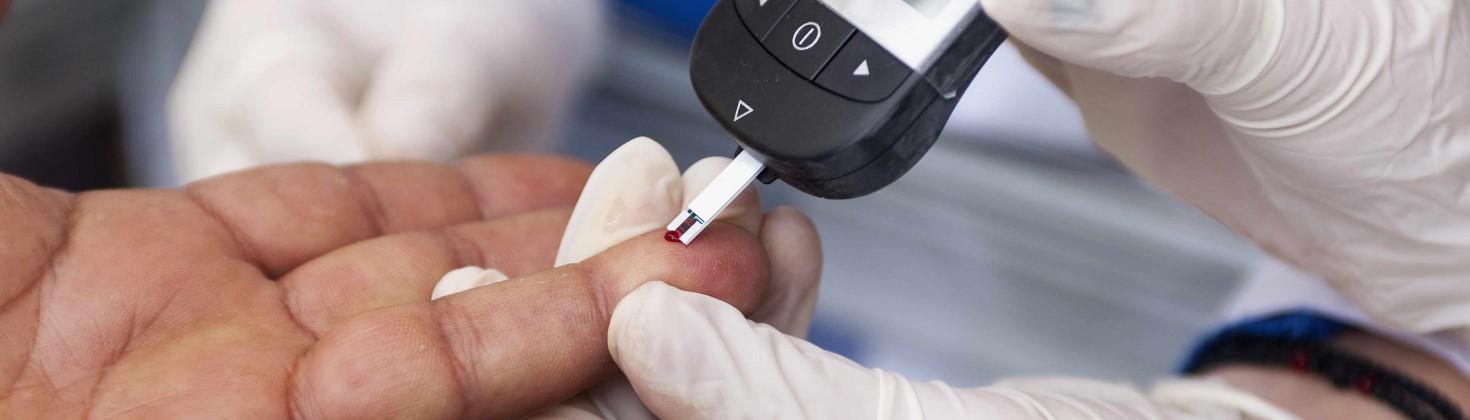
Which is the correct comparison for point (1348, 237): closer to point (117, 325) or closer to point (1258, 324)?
point (1258, 324)

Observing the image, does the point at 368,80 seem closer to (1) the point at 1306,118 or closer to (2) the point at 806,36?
(2) the point at 806,36

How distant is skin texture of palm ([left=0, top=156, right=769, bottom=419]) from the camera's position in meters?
0.55

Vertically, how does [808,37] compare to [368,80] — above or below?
above

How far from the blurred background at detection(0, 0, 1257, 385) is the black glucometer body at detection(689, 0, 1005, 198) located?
0.57 meters

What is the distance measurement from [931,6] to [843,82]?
64 millimetres

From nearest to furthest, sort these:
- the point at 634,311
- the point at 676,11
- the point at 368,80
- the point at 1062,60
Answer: the point at 634,311 < the point at 1062,60 < the point at 368,80 < the point at 676,11

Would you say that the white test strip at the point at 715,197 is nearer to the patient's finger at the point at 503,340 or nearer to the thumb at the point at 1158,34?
the patient's finger at the point at 503,340

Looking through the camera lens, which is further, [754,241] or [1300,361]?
[1300,361]

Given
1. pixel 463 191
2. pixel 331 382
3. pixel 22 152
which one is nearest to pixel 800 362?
pixel 331 382

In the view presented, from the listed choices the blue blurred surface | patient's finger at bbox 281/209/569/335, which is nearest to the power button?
patient's finger at bbox 281/209/569/335

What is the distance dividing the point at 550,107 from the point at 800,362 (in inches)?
26.9

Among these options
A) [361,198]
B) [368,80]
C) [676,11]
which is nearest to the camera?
[361,198]

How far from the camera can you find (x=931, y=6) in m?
0.58

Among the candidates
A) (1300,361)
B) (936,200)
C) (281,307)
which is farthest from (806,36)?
(936,200)
